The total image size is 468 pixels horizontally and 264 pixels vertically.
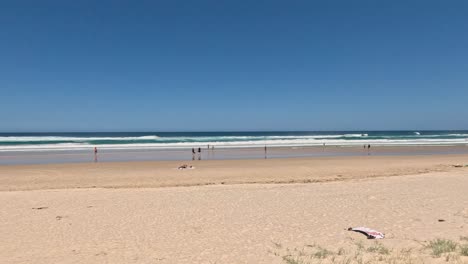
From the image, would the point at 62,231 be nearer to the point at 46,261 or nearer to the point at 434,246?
the point at 46,261

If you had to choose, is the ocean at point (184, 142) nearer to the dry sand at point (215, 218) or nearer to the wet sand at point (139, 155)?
the wet sand at point (139, 155)

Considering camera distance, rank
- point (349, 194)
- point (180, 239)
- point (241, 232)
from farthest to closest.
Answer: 1. point (349, 194)
2. point (241, 232)
3. point (180, 239)

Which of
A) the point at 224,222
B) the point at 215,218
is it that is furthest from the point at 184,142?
the point at 224,222

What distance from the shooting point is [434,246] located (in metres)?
6.30

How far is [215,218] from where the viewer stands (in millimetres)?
8891

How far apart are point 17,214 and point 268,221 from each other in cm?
633

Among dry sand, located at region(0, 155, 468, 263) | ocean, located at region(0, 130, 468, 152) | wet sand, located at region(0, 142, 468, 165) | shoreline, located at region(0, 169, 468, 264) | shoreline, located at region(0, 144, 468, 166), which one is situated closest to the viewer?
shoreline, located at region(0, 169, 468, 264)

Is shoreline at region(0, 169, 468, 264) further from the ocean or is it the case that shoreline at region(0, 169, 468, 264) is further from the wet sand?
the ocean

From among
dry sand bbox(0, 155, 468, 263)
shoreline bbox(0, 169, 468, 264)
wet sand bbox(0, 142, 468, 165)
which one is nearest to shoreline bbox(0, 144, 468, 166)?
wet sand bbox(0, 142, 468, 165)

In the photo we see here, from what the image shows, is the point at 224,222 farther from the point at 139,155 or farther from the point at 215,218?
the point at 139,155

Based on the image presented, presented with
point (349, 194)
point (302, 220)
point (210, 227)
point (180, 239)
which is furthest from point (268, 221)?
point (349, 194)

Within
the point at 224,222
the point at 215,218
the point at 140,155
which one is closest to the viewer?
the point at 224,222

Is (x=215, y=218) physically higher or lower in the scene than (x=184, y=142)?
lower

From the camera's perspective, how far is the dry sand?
6.51 m
